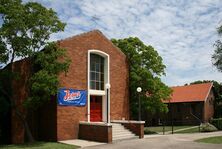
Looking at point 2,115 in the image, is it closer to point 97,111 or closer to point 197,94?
point 97,111

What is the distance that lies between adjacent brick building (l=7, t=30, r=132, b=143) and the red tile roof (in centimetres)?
2251

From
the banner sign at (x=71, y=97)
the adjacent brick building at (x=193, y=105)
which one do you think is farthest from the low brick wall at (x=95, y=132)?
the adjacent brick building at (x=193, y=105)

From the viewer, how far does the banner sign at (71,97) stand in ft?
79.3

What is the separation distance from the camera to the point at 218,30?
2998cm

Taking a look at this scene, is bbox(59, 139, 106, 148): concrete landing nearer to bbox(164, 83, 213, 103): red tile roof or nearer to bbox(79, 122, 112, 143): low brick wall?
bbox(79, 122, 112, 143): low brick wall

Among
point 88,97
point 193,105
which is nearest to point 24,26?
point 88,97

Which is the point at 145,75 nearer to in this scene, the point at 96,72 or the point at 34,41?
the point at 96,72

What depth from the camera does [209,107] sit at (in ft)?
172

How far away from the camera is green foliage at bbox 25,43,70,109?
2148 centimetres

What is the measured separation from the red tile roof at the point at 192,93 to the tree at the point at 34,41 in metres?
30.4

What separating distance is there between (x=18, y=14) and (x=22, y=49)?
2152mm

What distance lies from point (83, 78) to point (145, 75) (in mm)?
7691

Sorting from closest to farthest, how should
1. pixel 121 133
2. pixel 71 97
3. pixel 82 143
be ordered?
pixel 82 143 < pixel 71 97 < pixel 121 133

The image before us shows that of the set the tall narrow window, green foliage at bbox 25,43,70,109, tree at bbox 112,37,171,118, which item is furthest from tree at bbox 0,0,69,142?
tree at bbox 112,37,171,118
